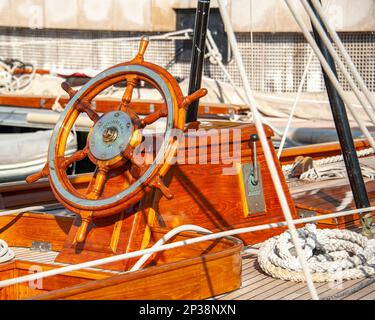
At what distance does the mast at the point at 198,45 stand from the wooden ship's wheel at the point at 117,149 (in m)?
0.63

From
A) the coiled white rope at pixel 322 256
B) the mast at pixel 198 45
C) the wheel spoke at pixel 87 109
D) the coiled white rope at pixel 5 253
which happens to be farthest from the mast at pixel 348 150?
the coiled white rope at pixel 5 253

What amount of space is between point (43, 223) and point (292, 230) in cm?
135

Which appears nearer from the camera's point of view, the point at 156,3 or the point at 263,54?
the point at 263,54

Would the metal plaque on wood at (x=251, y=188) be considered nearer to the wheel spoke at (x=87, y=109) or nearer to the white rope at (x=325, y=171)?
the wheel spoke at (x=87, y=109)

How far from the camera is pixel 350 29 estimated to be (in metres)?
8.63

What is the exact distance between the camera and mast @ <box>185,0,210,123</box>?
3799 mm

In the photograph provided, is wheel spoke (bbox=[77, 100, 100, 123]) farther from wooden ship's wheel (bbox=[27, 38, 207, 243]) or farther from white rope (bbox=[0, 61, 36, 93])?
white rope (bbox=[0, 61, 36, 93])

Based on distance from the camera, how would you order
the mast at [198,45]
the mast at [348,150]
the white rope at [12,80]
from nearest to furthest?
1. the mast at [348,150]
2. the mast at [198,45]
3. the white rope at [12,80]

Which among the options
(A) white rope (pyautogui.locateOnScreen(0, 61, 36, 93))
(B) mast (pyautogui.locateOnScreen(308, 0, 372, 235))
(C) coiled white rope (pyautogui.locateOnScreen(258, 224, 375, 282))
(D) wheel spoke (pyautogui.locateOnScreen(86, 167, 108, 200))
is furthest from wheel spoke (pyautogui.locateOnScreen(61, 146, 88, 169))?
(A) white rope (pyautogui.locateOnScreen(0, 61, 36, 93))

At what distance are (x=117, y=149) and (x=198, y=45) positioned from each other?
0.98 m

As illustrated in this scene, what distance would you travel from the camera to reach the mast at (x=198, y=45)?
380 cm

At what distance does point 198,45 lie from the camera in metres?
3.85

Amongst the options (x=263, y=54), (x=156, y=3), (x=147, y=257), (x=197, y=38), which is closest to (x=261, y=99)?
(x=263, y=54)

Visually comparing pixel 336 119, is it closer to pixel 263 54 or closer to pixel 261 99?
pixel 261 99
